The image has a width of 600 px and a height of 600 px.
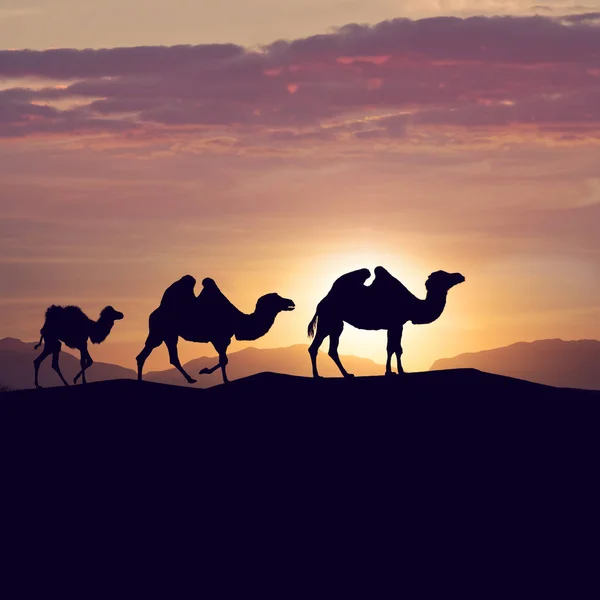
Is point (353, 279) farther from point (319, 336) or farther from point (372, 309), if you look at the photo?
point (319, 336)

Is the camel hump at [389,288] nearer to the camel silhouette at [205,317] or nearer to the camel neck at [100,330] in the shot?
the camel silhouette at [205,317]

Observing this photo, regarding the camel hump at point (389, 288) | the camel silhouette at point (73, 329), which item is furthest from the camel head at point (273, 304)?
the camel silhouette at point (73, 329)

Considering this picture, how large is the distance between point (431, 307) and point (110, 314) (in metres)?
8.70

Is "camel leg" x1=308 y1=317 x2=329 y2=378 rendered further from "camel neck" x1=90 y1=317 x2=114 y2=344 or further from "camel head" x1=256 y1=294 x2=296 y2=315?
"camel neck" x1=90 y1=317 x2=114 y2=344

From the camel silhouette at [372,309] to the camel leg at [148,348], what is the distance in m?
3.72

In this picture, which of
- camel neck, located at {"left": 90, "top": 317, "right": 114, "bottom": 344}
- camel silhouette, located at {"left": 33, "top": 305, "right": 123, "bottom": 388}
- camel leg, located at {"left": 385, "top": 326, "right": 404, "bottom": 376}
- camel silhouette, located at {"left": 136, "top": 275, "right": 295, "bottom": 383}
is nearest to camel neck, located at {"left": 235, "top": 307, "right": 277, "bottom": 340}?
camel silhouette, located at {"left": 136, "top": 275, "right": 295, "bottom": 383}

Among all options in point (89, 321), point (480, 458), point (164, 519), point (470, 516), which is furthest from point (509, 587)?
point (89, 321)

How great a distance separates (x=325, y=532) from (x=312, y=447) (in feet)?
8.80

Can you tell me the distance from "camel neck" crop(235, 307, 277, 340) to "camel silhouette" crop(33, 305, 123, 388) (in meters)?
4.09

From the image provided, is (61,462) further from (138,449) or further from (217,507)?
(217,507)

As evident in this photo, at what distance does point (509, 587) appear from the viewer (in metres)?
19.7

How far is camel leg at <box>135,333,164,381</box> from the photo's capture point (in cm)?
2897

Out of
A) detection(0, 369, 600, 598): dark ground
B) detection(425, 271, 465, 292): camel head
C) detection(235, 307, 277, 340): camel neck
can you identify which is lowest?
detection(0, 369, 600, 598): dark ground

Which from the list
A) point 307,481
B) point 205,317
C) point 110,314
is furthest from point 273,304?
point 307,481
